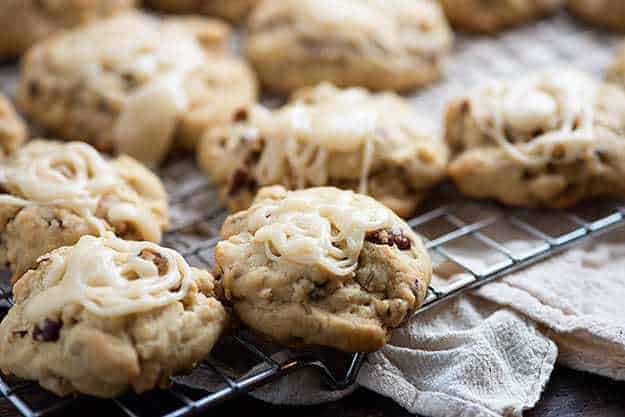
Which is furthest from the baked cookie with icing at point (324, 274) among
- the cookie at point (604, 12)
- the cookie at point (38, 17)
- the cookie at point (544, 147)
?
the cookie at point (604, 12)

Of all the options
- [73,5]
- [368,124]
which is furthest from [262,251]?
[73,5]

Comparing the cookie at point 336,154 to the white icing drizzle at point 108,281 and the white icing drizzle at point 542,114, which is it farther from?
the white icing drizzle at point 108,281

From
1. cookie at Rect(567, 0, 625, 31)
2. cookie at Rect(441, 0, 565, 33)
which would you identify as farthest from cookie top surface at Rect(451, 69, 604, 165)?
cookie at Rect(567, 0, 625, 31)

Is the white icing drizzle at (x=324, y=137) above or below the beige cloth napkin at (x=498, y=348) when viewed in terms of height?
above

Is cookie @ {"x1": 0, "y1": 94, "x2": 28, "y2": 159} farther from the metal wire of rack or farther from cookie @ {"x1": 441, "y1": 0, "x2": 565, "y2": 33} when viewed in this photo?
cookie @ {"x1": 441, "y1": 0, "x2": 565, "y2": 33}

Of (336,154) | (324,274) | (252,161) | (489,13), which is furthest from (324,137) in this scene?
(489,13)
